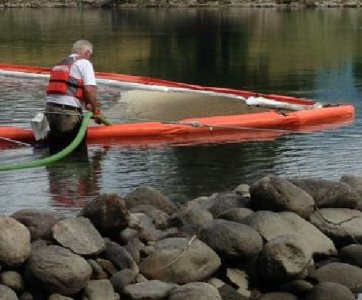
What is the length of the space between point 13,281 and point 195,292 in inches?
79.2

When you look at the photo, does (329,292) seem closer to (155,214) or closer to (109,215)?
(155,214)

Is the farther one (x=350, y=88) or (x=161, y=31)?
(x=161, y=31)

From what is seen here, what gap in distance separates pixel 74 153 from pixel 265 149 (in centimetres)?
407

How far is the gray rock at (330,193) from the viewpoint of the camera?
12039 mm

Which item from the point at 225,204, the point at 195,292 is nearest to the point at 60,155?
the point at 225,204

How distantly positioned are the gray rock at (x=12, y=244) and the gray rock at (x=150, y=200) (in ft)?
9.07

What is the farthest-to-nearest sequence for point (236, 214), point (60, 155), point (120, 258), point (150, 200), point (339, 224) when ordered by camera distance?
1. point (60, 155)
2. point (150, 200)
3. point (339, 224)
4. point (236, 214)
5. point (120, 258)

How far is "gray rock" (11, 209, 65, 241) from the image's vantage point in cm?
1030

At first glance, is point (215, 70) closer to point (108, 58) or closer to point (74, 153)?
point (108, 58)

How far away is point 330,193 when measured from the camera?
12.1 meters

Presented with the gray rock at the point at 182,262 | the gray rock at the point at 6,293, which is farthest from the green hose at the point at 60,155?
the gray rock at the point at 6,293

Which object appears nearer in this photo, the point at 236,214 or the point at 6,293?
the point at 6,293

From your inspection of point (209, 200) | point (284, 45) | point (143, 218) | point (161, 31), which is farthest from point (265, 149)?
point (161, 31)

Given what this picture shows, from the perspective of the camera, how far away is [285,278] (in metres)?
10.6
